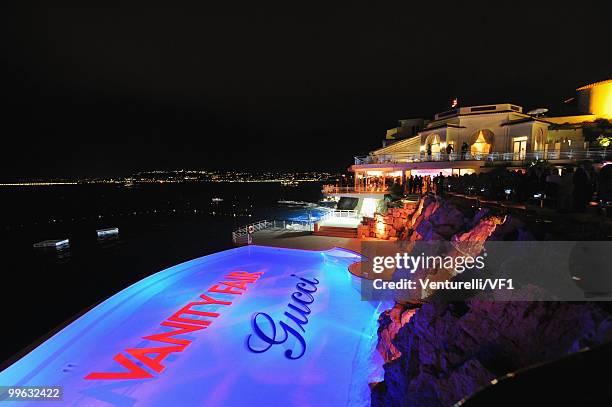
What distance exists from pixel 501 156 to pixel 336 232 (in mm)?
13103

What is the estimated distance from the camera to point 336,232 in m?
22.2

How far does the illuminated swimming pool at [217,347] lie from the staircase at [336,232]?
234 inches

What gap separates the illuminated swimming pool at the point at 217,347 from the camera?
8.68m

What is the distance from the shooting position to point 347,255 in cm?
1812

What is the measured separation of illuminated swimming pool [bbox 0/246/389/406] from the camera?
868cm

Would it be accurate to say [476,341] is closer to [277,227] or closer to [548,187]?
[548,187]

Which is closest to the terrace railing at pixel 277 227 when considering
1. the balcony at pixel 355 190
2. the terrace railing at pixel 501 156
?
the balcony at pixel 355 190

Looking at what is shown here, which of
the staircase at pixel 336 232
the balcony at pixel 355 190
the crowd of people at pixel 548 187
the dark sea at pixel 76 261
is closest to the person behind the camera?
the crowd of people at pixel 548 187

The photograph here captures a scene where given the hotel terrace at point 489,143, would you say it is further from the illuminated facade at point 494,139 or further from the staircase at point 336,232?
the staircase at point 336,232

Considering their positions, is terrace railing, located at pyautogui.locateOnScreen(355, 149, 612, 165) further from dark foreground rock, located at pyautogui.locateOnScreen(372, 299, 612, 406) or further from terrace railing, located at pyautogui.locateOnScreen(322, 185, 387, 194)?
dark foreground rock, located at pyautogui.locateOnScreen(372, 299, 612, 406)

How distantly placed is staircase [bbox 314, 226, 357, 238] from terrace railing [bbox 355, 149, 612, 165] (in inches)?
334

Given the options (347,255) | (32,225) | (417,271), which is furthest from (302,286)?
(32,225)

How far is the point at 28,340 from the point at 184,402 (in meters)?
10.3

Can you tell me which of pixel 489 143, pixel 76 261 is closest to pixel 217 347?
pixel 76 261
